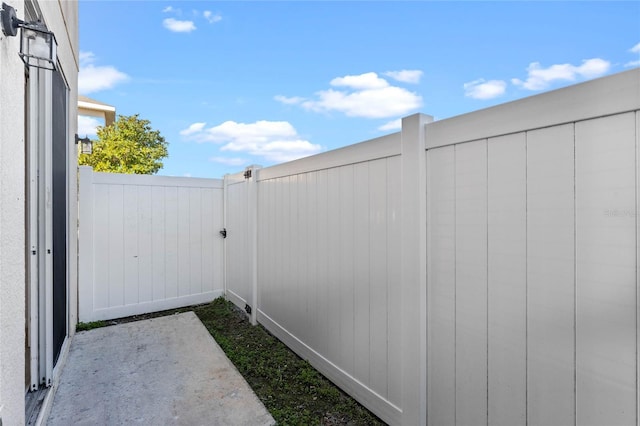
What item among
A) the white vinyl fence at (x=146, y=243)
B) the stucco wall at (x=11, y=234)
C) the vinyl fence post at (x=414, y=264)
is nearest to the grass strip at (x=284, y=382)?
the vinyl fence post at (x=414, y=264)

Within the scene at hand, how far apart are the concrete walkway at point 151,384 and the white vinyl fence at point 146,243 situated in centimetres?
75

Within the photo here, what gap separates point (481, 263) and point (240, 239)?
3519mm

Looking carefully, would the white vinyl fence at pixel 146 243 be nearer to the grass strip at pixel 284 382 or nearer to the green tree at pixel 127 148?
the grass strip at pixel 284 382

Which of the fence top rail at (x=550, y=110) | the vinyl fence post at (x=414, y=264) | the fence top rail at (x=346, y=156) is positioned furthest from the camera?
the fence top rail at (x=346, y=156)

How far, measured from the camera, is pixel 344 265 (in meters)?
2.58

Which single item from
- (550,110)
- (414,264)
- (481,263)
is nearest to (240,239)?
(414,264)

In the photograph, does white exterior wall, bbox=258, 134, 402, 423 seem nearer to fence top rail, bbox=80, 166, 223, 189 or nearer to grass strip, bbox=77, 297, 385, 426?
grass strip, bbox=77, 297, 385, 426

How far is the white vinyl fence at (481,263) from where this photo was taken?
46.7 inches

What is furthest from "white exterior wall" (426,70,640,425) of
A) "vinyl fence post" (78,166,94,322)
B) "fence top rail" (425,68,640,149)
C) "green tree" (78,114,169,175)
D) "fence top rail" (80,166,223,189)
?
"green tree" (78,114,169,175)

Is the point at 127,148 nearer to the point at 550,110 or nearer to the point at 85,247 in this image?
the point at 85,247

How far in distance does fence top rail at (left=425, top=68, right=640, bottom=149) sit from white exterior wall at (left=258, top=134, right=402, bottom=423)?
0.44 metres

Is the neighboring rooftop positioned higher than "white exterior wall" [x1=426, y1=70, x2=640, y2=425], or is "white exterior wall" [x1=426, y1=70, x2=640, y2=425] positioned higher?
the neighboring rooftop

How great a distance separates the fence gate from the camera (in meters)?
4.14

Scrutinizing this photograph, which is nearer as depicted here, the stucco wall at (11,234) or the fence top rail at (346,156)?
the stucco wall at (11,234)
